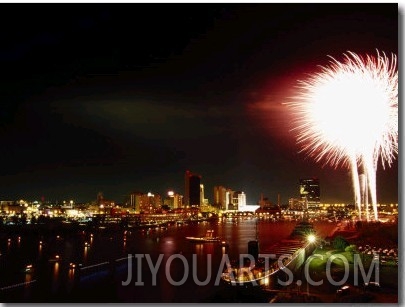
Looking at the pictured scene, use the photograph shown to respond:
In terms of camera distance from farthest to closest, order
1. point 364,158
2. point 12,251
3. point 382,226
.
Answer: point 12,251
point 382,226
point 364,158

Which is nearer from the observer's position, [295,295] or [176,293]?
[295,295]

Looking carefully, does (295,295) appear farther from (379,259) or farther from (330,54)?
(330,54)

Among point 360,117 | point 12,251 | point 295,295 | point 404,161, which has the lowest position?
point 12,251

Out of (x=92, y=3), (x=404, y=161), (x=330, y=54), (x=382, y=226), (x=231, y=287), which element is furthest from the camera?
(x=231, y=287)

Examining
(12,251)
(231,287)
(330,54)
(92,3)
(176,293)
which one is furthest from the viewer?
(12,251)

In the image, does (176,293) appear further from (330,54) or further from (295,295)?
(330,54)

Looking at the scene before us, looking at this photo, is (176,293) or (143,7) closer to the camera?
(143,7)

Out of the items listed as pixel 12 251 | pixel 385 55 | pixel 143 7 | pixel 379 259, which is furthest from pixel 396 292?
pixel 12 251

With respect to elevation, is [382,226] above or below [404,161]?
below

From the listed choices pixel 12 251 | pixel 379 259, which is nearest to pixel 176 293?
pixel 379 259
